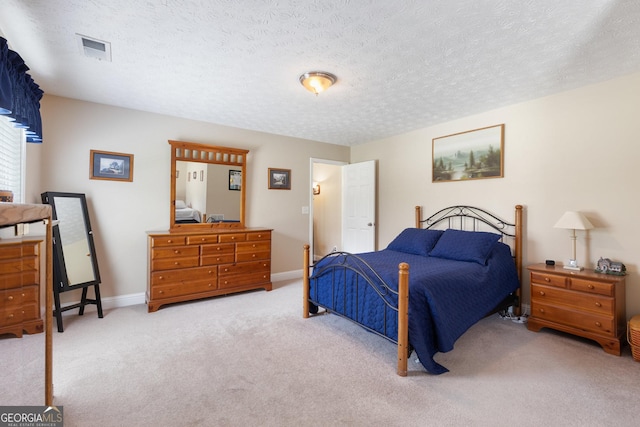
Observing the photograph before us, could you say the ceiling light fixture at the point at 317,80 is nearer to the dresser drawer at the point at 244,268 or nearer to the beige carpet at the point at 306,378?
the beige carpet at the point at 306,378

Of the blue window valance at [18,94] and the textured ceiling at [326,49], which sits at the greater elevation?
the textured ceiling at [326,49]

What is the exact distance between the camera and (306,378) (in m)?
2.18

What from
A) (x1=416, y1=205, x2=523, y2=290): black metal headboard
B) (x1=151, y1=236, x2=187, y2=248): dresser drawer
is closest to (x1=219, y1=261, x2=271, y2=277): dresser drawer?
(x1=151, y1=236, x2=187, y2=248): dresser drawer

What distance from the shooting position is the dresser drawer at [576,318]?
2555 mm

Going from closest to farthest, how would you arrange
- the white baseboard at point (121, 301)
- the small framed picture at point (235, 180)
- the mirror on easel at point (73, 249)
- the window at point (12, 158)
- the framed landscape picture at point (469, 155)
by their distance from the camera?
1. the window at point (12, 158)
2. the mirror on easel at point (73, 249)
3. the white baseboard at point (121, 301)
4. the framed landscape picture at point (469, 155)
5. the small framed picture at point (235, 180)

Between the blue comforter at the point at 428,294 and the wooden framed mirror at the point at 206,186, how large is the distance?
1.88 meters

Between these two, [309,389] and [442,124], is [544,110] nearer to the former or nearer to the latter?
[442,124]

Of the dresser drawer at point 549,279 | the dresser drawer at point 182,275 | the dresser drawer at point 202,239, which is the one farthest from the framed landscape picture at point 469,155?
the dresser drawer at point 182,275

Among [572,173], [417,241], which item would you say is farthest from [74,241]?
[572,173]

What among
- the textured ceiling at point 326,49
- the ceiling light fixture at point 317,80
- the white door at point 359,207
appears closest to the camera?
the textured ceiling at point 326,49

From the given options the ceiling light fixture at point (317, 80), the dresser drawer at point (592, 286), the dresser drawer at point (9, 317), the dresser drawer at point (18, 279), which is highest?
the ceiling light fixture at point (317, 80)

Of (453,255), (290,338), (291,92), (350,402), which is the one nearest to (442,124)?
(453,255)

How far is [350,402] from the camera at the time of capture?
75.7 inches

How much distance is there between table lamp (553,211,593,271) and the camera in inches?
111
